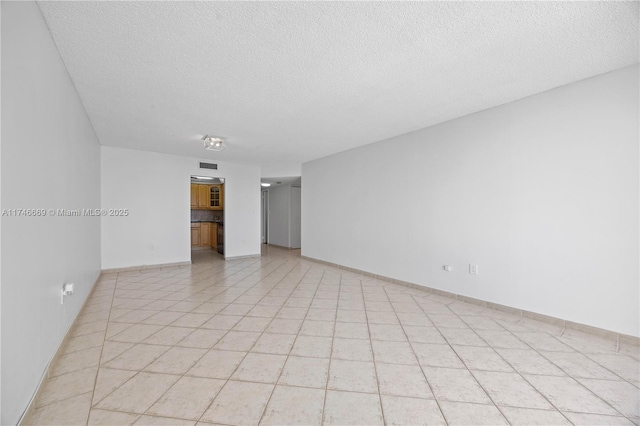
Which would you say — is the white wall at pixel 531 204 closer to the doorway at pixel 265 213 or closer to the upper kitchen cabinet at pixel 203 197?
the upper kitchen cabinet at pixel 203 197

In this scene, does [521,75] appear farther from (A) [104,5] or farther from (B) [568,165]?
(A) [104,5]

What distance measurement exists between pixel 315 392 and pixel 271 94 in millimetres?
2749

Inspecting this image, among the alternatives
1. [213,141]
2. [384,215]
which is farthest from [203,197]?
[384,215]

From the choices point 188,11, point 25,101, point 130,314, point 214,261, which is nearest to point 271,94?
point 188,11

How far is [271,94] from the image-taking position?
9.59ft

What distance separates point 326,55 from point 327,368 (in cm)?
246

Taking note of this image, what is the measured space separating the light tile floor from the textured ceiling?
8.00 feet

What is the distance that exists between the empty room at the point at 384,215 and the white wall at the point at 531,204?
20mm

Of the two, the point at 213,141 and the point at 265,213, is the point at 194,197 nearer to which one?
the point at 265,213

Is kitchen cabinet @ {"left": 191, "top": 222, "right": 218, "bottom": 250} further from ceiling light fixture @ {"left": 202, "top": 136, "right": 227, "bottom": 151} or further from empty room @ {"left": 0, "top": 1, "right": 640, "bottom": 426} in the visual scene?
ceiling light fixture @ {"left": 202, "top": 136, "right": 227, "bottom": 151}

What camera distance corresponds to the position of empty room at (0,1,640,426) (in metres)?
1.64

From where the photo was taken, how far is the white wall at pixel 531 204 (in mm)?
2500

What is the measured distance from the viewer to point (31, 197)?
5.32 feet

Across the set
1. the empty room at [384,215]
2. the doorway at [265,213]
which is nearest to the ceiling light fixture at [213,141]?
the empty room at [384,215]
